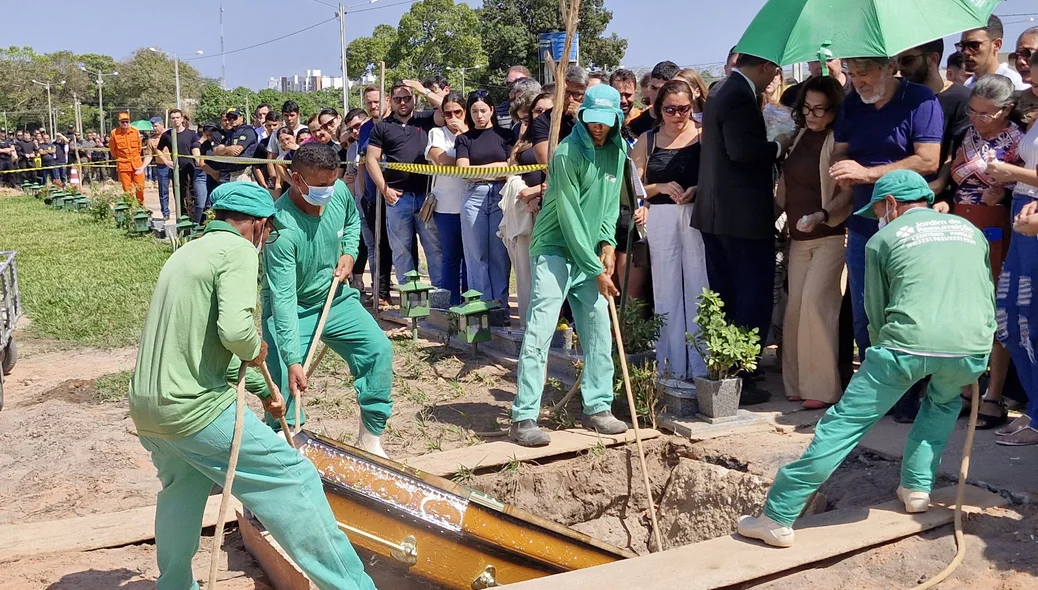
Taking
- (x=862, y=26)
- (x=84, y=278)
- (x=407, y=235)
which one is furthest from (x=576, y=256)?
(x=84, y=278)

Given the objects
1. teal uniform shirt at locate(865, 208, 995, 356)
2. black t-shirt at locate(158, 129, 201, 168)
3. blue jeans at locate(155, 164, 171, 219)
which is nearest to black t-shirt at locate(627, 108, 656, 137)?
teal uniform shirt at locate(865, 208, 995, 356)

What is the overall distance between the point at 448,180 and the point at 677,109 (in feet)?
9.95

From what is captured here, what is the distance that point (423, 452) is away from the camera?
6.46 m

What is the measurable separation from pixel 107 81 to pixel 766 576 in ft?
262

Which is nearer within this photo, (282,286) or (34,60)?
(282,286)

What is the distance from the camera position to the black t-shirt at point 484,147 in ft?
29.0

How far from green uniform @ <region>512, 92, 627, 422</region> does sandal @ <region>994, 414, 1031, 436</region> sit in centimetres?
225

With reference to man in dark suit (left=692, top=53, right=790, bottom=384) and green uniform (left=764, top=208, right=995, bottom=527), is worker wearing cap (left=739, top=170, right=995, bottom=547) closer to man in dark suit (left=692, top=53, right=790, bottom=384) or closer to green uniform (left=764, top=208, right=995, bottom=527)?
green uniform (left=764, top=208, right=995, bottom=527)

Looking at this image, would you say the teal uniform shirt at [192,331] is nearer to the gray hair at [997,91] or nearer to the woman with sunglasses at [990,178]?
the woman with sunglasses at [990,178]

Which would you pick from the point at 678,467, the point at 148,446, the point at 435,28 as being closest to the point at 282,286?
the point at 148,446

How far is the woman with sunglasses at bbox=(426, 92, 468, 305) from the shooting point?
29.9 feet

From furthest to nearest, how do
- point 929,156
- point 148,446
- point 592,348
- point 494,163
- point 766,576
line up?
point 494,163, point 592,348, point 929,156, point 766,576, point 148,446

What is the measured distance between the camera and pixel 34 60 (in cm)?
7244

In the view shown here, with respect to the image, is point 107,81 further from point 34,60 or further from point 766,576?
point 766,576
